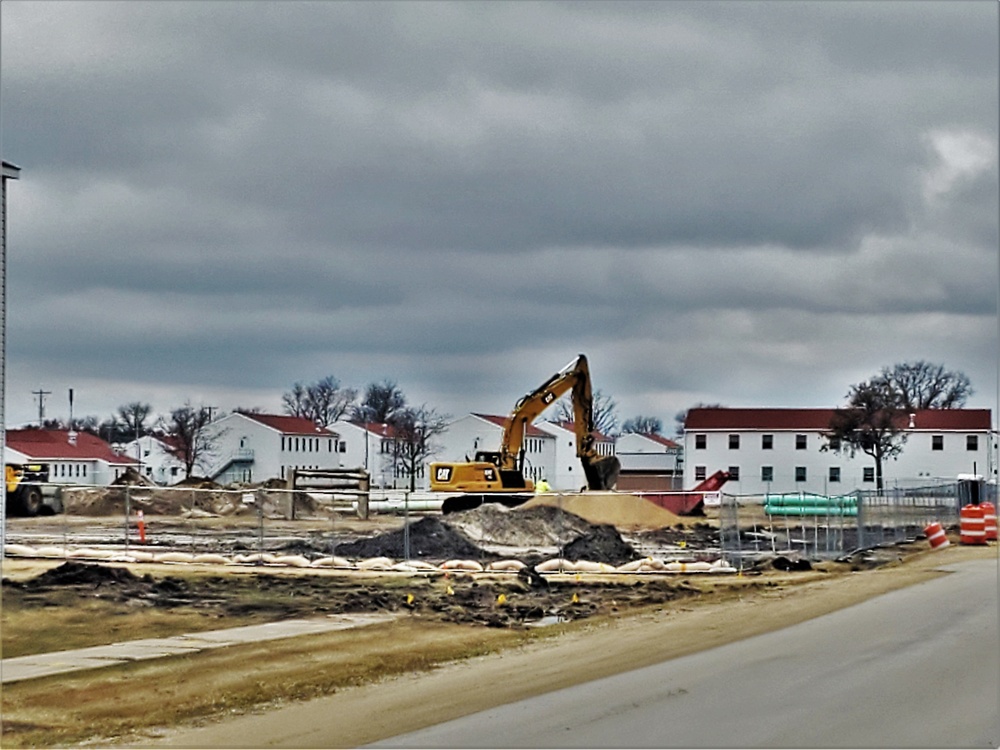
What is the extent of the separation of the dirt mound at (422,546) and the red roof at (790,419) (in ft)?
222

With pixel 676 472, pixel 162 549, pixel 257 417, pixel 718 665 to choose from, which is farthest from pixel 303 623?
pixel 257 417

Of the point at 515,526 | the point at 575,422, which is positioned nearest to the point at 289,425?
the point at 575,422

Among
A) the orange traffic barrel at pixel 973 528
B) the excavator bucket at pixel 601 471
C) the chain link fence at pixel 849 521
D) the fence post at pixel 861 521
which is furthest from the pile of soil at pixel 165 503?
the orange traffic barrel at pixel 973 528

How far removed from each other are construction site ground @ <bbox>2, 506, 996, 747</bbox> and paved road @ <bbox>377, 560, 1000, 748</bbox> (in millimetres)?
792

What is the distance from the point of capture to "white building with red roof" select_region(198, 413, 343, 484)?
5005 inches

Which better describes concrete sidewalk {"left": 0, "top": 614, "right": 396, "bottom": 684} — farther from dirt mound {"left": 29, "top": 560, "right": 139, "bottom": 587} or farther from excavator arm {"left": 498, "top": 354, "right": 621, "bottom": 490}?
excavator arm {"left": 498, "top": 354, "right": 621, "bottom": 490}

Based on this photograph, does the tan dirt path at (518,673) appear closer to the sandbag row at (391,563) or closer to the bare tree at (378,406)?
the sandbag row at (391,563)

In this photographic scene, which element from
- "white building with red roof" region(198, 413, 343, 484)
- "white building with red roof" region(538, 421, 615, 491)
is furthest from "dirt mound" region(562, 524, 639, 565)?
"white building with red roof" region(538, 421, 615, 491)

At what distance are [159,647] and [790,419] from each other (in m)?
91.6

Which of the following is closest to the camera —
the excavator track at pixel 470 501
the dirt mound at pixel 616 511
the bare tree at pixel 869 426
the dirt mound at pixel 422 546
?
the dirt mound at pixel 422 546

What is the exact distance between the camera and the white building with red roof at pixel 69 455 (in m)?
112

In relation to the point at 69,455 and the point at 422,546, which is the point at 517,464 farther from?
the point at 69,455

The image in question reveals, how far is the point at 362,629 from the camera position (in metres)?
21.3

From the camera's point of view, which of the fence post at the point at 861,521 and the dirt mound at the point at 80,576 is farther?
the fence post at the point at 861,521
